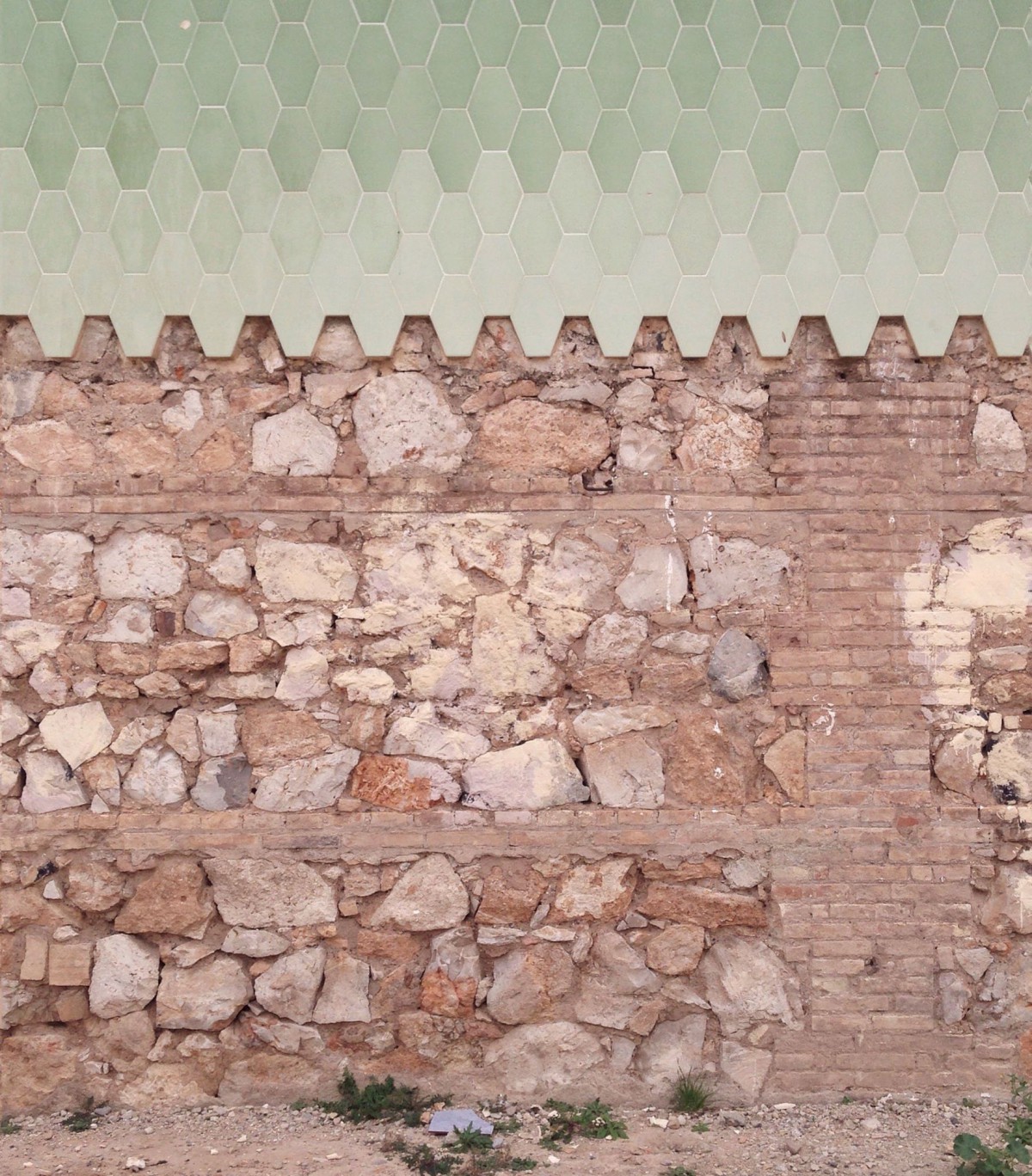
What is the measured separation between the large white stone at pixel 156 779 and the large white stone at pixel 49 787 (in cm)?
18

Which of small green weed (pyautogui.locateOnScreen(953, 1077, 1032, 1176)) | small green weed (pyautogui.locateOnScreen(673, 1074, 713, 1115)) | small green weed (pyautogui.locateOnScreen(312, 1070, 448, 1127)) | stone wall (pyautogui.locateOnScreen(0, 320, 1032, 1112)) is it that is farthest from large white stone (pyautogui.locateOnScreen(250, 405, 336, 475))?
small green weed (pyautogui.locateOnScreen(953, 1077, 1032, 1176))

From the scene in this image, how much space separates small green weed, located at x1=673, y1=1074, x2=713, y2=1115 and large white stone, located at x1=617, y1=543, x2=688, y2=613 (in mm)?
1698

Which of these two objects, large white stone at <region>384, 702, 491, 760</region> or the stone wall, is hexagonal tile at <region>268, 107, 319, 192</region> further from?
large white stone at <region>384, 702, 491, 760</region>

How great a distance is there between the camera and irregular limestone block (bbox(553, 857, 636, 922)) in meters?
3.78

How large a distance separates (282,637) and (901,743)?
229 cm

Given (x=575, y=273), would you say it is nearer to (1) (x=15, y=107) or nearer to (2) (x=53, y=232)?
(2) (x=53, y=232)

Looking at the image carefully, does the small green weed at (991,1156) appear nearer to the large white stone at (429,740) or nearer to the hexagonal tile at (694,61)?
the large white stone at (429,740)

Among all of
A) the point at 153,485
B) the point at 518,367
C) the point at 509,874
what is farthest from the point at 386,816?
the point at 518,367

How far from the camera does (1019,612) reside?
3871mm

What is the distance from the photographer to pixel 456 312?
3.80 m

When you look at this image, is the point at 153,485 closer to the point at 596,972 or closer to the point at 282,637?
the point at 282,637

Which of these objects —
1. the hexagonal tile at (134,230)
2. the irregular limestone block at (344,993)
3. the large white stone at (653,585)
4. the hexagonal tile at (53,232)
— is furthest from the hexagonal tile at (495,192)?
the irregular limestone block at (344,993)

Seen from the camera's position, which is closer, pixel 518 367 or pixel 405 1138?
pixel 405 1138

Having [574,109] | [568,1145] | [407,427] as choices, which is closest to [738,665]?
[407,427]
